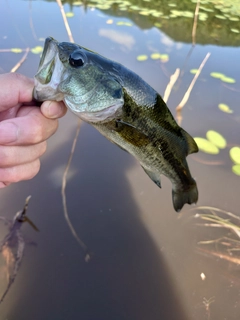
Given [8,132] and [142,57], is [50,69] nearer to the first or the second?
[8,132]

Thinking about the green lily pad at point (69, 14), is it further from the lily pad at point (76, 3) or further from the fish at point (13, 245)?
the fish at point (13, 245)

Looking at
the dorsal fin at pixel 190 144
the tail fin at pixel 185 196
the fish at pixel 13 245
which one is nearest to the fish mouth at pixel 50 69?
the dorsal fin at pixel 190 144

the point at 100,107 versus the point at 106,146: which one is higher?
the point at 100,107

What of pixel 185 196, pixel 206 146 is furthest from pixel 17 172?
pixel 206 146

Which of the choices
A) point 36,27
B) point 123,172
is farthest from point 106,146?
point 36,27

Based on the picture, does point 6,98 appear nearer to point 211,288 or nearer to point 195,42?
point 211,288

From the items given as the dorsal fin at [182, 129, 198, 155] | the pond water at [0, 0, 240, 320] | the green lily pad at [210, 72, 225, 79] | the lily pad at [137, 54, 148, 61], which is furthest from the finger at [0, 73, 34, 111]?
the green lily pad at [210, 72, 225, 79]

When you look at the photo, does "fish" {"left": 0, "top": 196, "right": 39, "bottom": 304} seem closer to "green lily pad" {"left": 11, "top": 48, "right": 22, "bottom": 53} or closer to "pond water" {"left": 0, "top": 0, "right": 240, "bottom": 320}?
"pond water" {"left": 0, "top": 0, "right": 240, "bottom": 320}
